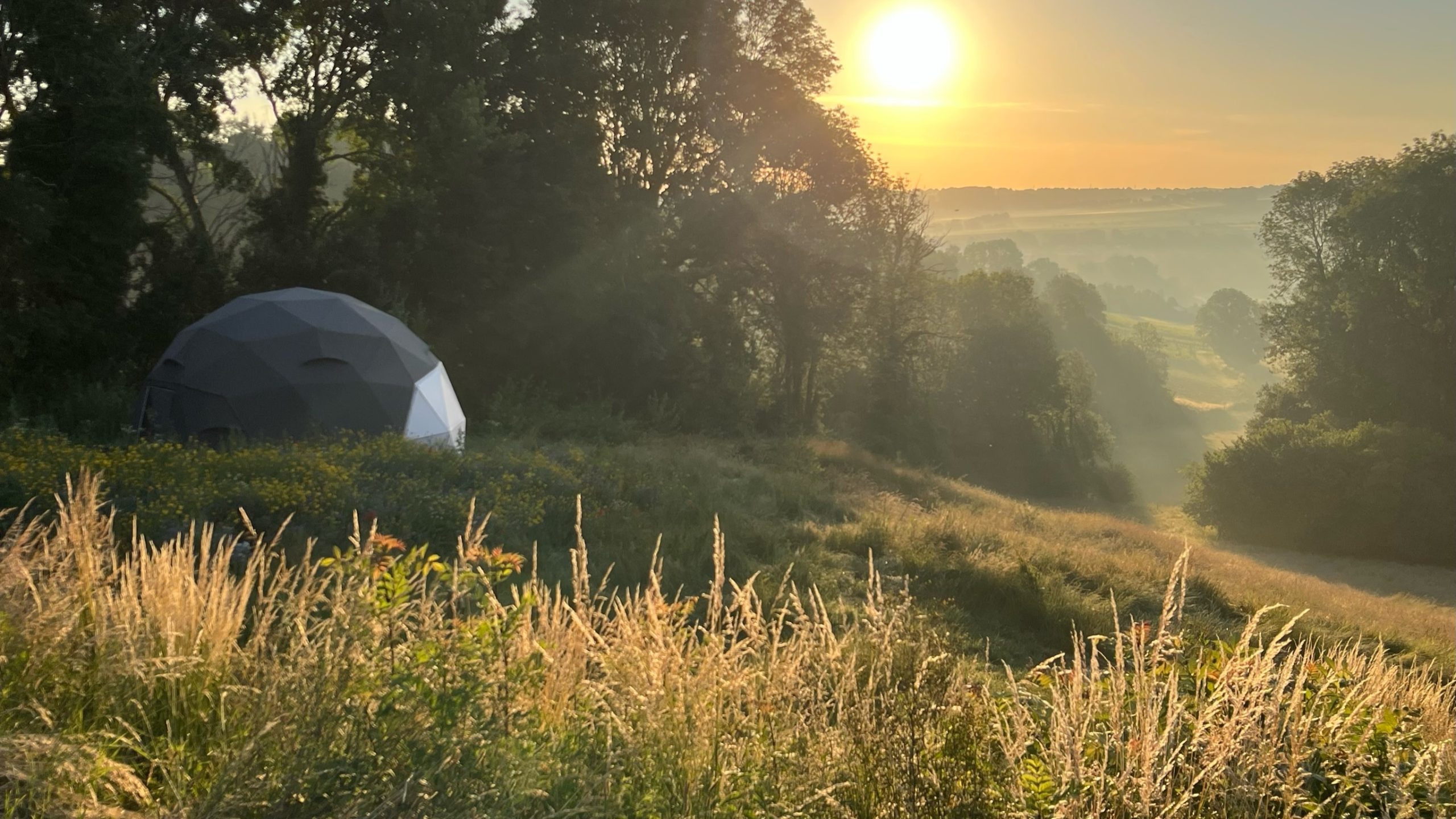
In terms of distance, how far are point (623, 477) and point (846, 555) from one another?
3.98 metres

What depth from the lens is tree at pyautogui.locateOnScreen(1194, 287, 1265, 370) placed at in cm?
10938

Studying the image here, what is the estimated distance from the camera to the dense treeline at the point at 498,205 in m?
17.9

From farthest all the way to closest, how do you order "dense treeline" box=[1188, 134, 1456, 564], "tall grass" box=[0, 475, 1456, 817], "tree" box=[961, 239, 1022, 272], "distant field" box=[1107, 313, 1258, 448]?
"tree" box=[961, 239, 1022, 272]
"distant field" box=[1107, 313, 1258, 448]
"dense treeline" box=[1188, 134, 1456, 564]
"tall grass" box=[0, 475, 1456, 817]

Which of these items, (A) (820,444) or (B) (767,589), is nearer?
(B) (767,589)

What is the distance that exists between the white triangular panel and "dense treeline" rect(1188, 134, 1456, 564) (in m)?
29.1

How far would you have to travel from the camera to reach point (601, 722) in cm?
411

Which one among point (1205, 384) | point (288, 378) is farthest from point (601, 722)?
point (1205, 384)

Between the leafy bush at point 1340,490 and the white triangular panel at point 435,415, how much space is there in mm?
29093

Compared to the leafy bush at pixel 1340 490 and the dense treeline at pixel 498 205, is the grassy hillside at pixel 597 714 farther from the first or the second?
the leafy bush at pixel 1340 490

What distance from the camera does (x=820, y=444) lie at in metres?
27.0

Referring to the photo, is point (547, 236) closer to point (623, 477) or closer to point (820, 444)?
point (820, 444)

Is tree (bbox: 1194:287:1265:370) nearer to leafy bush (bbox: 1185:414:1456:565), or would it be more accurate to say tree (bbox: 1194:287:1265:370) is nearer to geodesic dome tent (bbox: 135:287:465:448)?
leafy bush (bbox: 1185:414:1456:565)

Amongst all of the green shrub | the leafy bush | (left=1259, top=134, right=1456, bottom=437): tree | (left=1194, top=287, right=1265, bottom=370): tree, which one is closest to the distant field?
(left=1194, top=287, right=1265, bottom=370): tree

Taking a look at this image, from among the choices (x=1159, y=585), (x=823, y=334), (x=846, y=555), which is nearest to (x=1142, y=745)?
(x=846, y=555)
